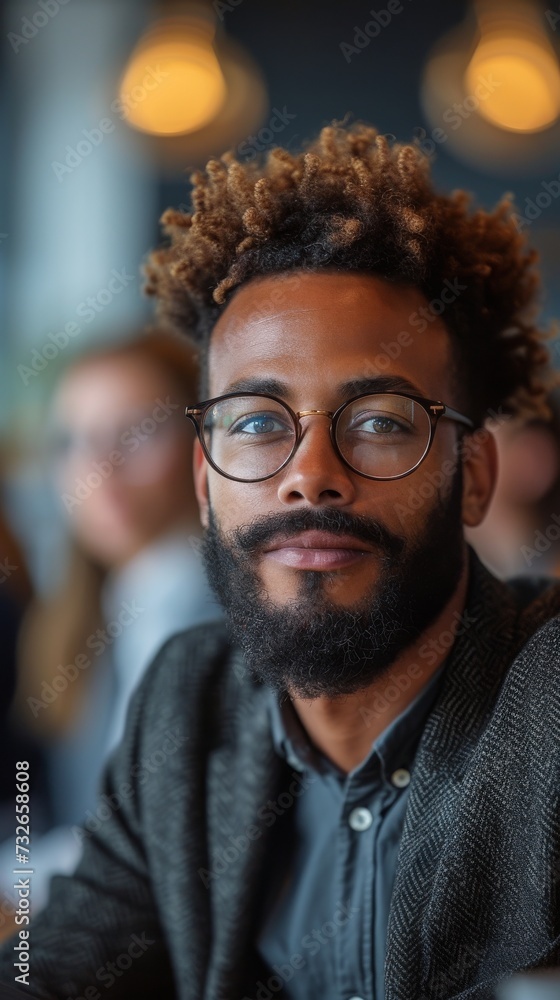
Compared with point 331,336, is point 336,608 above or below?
below

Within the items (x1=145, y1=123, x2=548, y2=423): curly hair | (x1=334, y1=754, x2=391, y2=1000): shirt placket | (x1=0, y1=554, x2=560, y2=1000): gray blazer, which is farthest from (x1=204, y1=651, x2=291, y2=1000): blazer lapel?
(x1=145, y1=123, x2=548, y2=423): curly hair

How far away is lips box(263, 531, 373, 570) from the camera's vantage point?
923 mm

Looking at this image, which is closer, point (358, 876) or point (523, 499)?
point (358, 876)

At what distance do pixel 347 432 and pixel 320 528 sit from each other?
0.11 metres

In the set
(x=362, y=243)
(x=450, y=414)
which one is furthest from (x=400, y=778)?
(x=362, y=243)

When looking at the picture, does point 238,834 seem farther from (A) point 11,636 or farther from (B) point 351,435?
(A) point 11,636

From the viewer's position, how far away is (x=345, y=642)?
93 centimetres

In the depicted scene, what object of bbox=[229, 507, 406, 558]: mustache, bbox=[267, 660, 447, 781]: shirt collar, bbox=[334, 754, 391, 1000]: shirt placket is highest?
bbox=[229, 507, 406, 558]: mustache

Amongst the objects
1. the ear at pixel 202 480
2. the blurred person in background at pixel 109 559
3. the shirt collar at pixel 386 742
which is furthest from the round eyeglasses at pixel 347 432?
the blurred person in background at pixel 109 559

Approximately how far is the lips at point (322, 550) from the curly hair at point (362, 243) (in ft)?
0.87

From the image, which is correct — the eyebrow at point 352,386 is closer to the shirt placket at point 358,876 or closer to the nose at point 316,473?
the nose at point 316,473

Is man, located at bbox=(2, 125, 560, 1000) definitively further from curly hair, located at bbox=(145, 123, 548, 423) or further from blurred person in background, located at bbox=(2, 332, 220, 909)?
blurred person in background, located at bbox=(2, 332, 220, 909)

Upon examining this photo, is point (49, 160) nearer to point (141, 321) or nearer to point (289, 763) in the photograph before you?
point (141, 321)

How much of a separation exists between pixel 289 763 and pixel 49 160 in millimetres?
2179
